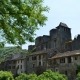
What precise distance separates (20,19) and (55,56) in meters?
43.2

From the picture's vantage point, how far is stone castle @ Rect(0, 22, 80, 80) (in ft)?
177

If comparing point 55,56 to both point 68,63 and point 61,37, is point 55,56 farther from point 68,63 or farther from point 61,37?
point 61,37

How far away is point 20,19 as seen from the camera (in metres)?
15.5

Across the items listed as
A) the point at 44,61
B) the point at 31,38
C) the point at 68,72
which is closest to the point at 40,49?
the point at 44,61

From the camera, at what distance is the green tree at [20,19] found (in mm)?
14969

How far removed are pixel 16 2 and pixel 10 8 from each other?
0.51 meters

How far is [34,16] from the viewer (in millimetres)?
15938

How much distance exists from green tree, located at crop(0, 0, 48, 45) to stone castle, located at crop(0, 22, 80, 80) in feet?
120

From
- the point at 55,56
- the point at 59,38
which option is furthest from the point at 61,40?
the point at 55,56

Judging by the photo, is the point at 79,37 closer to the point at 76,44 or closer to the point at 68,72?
the point at 76,44

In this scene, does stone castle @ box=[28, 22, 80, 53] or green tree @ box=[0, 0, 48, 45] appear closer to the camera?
green tree @ box=[0, 0, 48, 45]

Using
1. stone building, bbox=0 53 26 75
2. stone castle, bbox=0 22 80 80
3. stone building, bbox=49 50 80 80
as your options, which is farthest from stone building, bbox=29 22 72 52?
stone building, bbox=0 53 26 75

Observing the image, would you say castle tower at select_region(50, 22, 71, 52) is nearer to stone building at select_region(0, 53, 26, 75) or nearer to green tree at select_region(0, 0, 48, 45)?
stone building at select_region(0, 53, 26, 75)

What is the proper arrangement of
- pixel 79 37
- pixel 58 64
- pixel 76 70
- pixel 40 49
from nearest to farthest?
1. pixel 76 70
2. pixel 58 64
3. pixel 79 37
4. pixel 40 49
